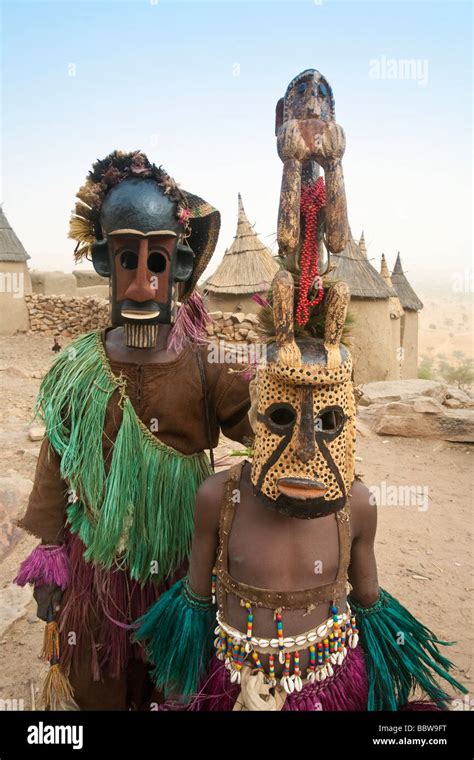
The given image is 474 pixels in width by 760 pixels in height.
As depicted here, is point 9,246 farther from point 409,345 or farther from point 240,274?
point 409,345

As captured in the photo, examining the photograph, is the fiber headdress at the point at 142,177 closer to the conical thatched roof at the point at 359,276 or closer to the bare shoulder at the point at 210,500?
the bare shoulder at the point at 210,500

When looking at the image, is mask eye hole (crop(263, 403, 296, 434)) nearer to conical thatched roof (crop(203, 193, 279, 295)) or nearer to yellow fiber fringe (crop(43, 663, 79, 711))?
yellow fiber fringe (crop(43, 663, 79, 711))

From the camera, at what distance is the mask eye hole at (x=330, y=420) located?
65.1 inches

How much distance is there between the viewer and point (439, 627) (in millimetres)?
3570

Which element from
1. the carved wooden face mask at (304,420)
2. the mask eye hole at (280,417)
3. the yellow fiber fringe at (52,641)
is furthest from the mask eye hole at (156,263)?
the yellow fiber fringe at (52,641)

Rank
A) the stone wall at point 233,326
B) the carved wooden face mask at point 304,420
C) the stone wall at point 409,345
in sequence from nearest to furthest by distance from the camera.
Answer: the carved wooden face mask at point 304,420 → the stone wall at point 233,326 → the stone wall at point 409,345

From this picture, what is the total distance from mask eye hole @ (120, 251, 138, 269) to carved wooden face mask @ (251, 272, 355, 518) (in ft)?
1.91

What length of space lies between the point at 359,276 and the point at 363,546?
8.94 metres

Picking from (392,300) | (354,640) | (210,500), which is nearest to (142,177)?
(210,500)

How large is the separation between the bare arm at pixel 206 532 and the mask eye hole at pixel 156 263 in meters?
0.72

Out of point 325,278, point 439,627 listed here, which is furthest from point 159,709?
point 439,627

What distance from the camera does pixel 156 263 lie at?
6.45 ft
